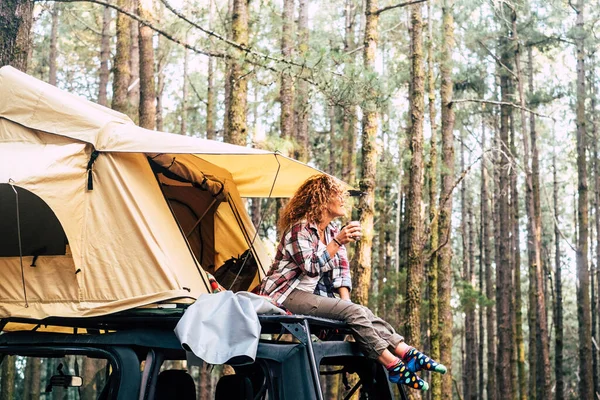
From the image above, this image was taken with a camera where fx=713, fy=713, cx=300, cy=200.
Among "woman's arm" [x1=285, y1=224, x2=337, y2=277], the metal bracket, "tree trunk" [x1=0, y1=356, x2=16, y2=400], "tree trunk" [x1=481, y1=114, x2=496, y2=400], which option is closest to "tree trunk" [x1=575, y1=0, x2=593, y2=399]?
"tree trunk" [x1=481, y1=114, x2=496, y2=400]

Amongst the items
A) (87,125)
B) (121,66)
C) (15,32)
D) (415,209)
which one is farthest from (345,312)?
(121,66)

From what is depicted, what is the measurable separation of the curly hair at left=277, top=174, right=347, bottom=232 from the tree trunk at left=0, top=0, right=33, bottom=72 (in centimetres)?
419

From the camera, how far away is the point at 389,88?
1206 cm

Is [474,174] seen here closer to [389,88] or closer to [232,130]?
[389,88]

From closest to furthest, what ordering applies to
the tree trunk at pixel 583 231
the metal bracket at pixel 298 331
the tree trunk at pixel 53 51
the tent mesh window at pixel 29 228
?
A: the metal bracket at pixel 298 331, the tent mesh window at pixel 29 228, the tree trunk at pixel 583 231, the tree trunk at pixel 53 51

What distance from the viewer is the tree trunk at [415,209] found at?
40.7 feet

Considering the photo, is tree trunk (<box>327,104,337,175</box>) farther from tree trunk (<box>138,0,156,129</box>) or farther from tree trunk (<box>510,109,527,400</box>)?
tree trunk (<box>138,0,156,129</box>)

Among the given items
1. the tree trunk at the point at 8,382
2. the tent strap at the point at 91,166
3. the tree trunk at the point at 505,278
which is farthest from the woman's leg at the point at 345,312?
the tree trunk at the point at 505,278

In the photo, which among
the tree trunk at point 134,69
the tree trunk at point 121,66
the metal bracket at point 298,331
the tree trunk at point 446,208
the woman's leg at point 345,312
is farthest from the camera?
the tree trunk at point 134,69

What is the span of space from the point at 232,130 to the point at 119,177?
5.20 m

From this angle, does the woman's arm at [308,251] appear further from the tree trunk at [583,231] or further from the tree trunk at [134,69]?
the tree trunk at [583,231]

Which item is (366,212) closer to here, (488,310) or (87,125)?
(87,125)

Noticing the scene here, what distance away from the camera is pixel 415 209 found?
12.7m

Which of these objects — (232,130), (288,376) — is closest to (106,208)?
Answer: (288,376)
